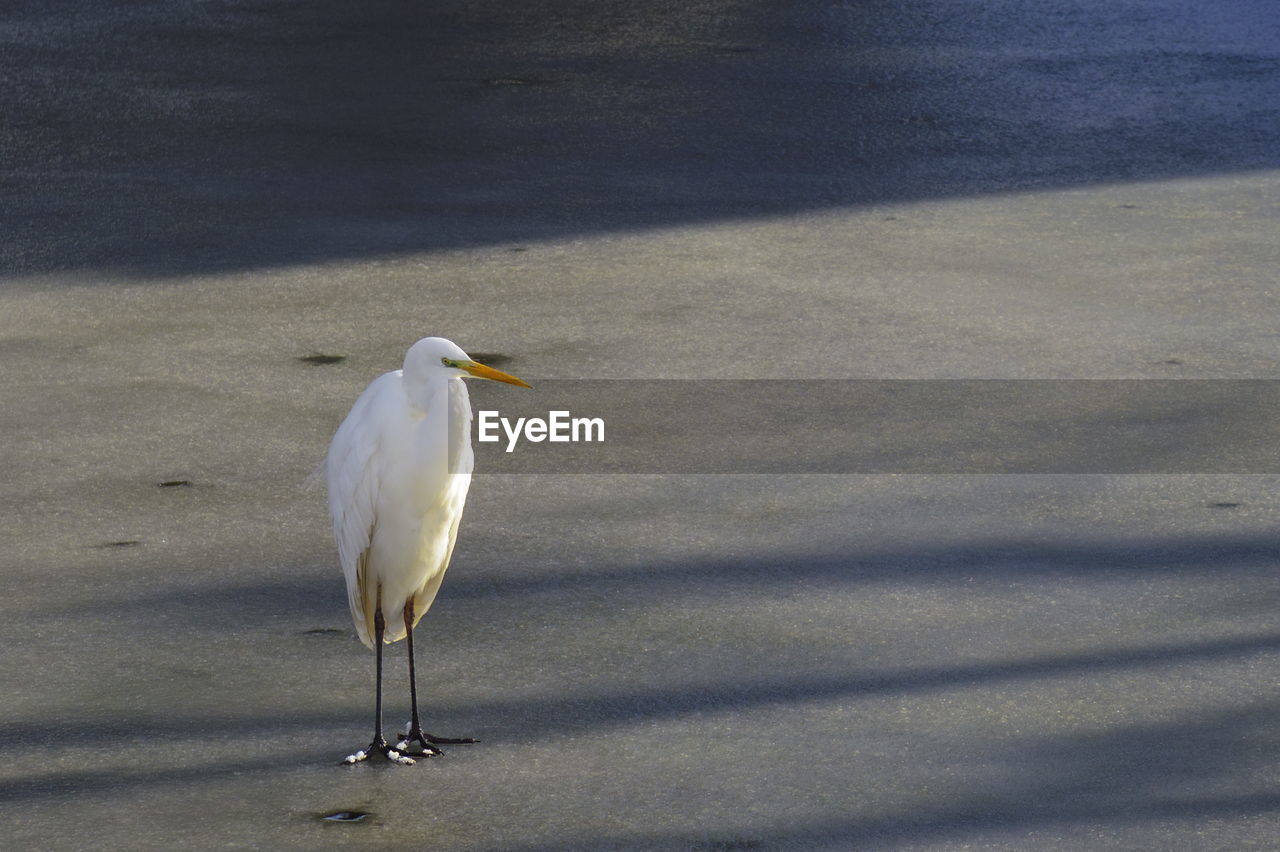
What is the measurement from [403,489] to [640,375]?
2.59 metres

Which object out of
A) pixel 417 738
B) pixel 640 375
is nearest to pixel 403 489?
pixel 417 738

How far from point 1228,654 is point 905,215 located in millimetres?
4213

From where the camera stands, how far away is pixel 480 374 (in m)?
3.79

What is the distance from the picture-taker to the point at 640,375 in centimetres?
646

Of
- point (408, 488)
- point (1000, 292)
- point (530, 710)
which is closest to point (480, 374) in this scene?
point (408, 488)

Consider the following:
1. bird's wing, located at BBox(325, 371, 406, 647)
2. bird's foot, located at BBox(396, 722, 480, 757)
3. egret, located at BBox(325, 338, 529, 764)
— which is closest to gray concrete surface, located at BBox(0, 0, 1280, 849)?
bird's foot, located at BBox(396, 722, 480, 757)

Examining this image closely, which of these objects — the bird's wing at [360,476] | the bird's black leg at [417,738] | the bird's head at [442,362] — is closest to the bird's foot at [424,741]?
the bird's black leg at [417,738]

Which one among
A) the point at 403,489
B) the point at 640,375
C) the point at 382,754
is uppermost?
the point at 403,489

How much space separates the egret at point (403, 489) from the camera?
384 centimetres

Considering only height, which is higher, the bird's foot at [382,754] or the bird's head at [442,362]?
the bird's head at [442,362]

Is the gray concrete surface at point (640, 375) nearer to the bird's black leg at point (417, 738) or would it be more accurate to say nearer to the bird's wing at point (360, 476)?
the bird's black leg at point (417, 738)

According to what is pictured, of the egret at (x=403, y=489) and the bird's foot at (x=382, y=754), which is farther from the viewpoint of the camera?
the bird's foot at (x=382, y=754)

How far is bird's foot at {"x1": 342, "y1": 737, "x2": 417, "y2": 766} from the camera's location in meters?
3.96

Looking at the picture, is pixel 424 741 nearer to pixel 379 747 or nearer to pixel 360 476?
pixel 379 747
